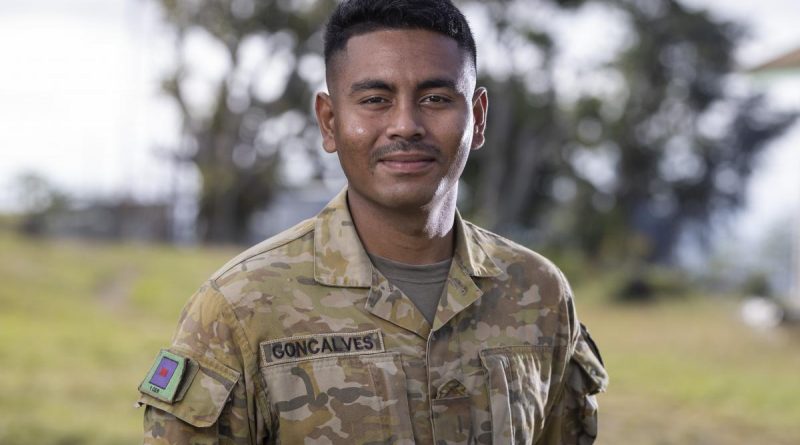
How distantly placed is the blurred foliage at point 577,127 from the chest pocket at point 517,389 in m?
20.8

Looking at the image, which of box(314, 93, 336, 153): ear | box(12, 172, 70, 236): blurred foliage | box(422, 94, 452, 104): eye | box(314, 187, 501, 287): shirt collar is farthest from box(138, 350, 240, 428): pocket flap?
box(12, 172, 70, 236): blurred foliage

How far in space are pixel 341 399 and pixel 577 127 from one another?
2395 centimetres

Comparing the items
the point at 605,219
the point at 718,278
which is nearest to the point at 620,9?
the point at 605,219

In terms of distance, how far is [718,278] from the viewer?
20828mm

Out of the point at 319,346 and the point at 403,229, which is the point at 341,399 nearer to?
the point at 319,346

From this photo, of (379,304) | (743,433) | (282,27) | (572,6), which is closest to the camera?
(379,304)

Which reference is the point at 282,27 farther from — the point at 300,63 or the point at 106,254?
the point at 106,254

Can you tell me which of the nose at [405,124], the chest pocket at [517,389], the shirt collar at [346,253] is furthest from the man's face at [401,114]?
the chest pocket at [517,389]

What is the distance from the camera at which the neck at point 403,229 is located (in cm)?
214

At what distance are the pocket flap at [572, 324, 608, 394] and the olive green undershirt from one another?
444 millimetres

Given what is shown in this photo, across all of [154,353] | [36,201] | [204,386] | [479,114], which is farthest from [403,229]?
[36,201]

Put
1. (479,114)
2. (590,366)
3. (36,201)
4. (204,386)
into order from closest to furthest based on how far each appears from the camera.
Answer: (204,386)
(479,114)
(590,366)
(36,201)

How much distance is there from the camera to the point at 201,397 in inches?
74.2

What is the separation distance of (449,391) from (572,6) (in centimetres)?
2271
